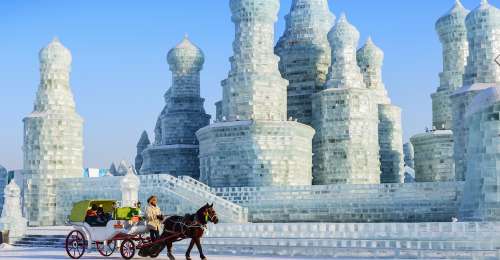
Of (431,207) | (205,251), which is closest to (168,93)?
(431,207)

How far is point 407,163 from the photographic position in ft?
199

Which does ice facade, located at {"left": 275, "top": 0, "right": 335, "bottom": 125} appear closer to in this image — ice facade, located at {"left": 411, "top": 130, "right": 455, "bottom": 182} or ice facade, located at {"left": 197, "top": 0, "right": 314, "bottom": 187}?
ice facade, located at {"left": 197, "top": 0, "right": 314, "bottom": 187}

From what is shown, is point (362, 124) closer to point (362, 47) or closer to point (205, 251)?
point (362, 47)

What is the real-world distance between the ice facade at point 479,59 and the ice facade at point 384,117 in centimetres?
1274

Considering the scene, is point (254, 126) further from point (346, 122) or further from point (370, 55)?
point (370, 55)

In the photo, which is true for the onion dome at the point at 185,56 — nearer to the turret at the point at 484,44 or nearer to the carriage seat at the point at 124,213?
the turret at the point at 484,44

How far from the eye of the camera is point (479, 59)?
98.0ft

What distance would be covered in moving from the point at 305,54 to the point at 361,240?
27.0 metres

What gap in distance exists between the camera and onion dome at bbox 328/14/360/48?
3694 cm

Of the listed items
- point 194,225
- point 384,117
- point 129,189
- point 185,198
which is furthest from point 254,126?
point 194,225

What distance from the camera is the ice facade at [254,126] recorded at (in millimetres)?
32125

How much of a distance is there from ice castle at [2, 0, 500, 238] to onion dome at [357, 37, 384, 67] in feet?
0.26

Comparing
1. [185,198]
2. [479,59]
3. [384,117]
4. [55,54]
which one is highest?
[55,54]

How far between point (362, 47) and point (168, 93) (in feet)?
44.3
